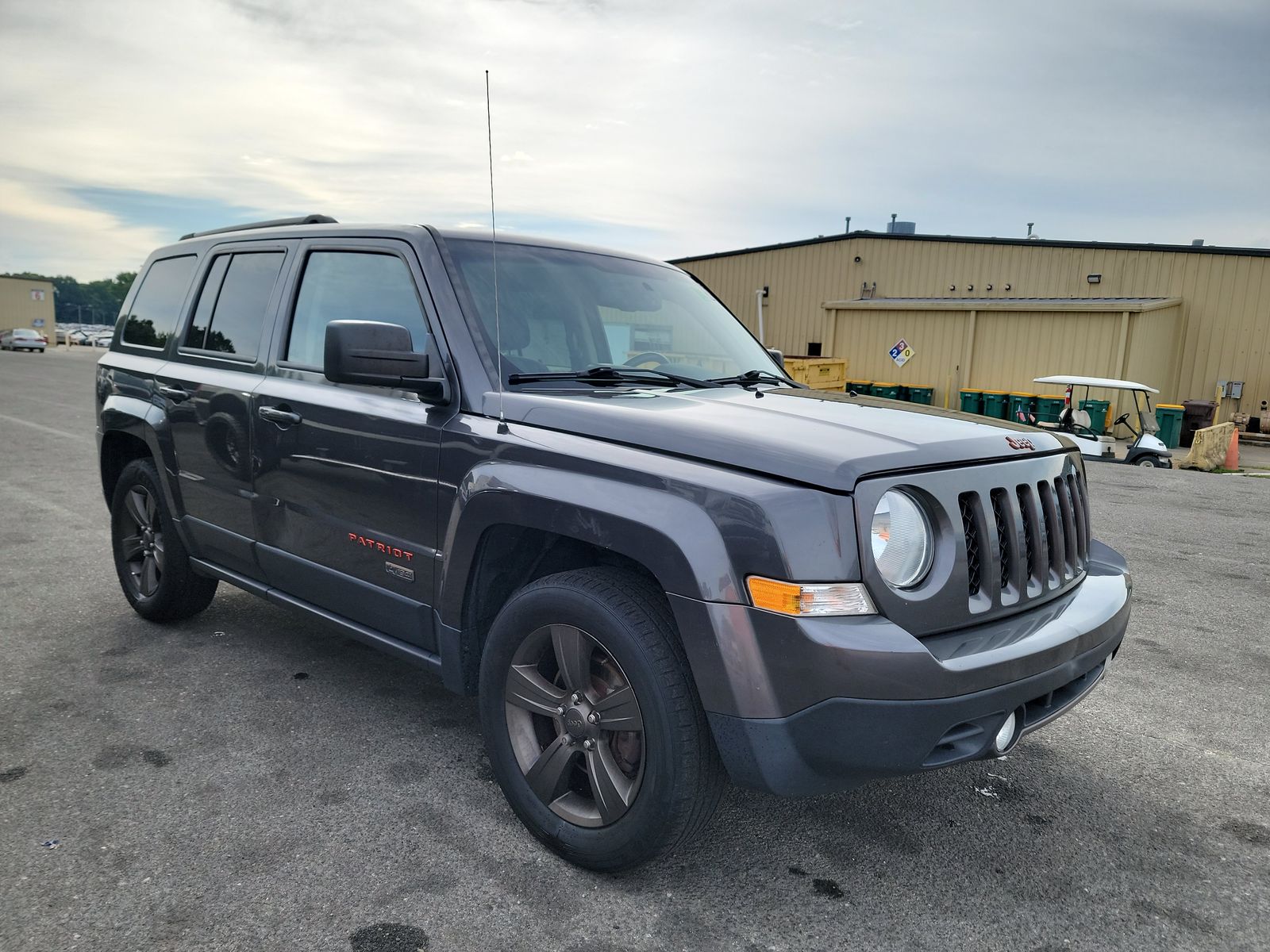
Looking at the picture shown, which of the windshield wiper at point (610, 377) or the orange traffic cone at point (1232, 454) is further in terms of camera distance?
the orange traffic cone at point (1232, 454)

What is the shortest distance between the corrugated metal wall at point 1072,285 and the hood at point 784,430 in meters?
22.2

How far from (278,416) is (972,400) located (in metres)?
23.1

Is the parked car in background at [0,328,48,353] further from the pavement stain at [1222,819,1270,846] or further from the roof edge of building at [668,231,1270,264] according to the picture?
the pavement stain at [1222,819,1270,846]

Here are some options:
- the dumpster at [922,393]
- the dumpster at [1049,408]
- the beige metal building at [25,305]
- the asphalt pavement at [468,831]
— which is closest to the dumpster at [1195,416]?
the dumpster at [1049,408]

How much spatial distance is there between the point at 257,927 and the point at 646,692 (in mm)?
1155

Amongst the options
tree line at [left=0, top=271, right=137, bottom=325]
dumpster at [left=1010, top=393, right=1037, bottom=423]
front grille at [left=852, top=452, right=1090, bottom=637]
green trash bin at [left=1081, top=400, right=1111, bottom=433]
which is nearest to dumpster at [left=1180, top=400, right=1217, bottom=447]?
green trash bin at [left=1081, top=400, right=1111, bottom=433]

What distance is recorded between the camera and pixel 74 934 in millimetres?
2307

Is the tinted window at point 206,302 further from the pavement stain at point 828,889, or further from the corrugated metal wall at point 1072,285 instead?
the corrugated metal wall at point 1072,285

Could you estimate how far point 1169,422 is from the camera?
21.6 meters

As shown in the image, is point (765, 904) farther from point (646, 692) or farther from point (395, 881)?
point (395, 881)

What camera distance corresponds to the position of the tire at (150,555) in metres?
4.48

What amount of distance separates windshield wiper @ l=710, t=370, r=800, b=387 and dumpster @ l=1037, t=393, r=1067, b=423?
63.5 feet

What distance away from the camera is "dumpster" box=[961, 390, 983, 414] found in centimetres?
2370

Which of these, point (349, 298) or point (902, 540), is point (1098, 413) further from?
A: point (902, 540)
